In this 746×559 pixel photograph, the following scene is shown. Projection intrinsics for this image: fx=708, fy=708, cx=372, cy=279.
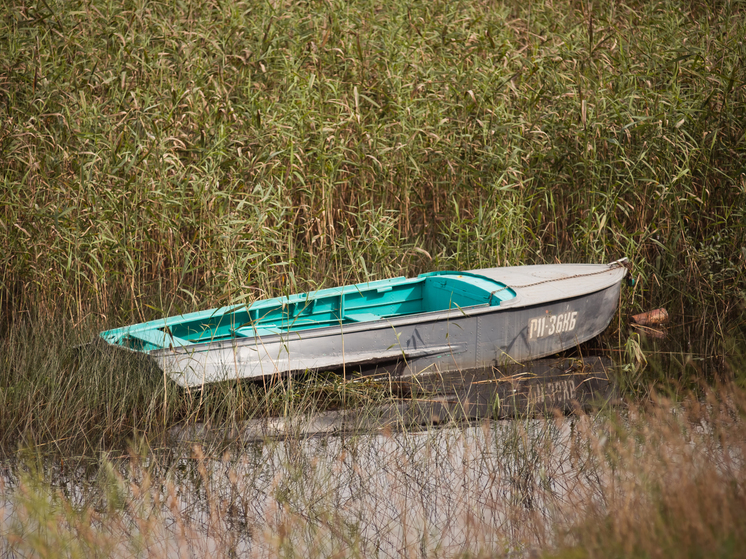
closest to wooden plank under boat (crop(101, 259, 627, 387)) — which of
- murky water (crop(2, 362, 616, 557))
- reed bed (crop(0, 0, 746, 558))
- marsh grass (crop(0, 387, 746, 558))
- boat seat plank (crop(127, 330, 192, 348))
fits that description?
boat seat plank (crop(127, 330, 192, 348))

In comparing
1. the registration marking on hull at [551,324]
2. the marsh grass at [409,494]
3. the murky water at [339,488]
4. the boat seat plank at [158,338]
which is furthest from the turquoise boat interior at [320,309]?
the marsh grass at [409,494]

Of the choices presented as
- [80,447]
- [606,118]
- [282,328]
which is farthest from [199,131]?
[606,118]

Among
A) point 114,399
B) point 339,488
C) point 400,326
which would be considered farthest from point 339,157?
point 339,488

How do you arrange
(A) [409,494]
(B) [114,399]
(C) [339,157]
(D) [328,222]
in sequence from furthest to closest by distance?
(D) [328,222] < (C) [339,157] < (B) [114,399] < (A) [409,494]

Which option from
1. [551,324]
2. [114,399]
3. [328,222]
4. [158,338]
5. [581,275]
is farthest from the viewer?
[328,222]

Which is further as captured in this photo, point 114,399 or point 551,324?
point 551,324

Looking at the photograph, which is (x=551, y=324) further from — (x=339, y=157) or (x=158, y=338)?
(x=158, y=338)

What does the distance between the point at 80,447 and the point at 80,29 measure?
3.43 metres

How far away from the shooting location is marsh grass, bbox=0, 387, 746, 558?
2264mm

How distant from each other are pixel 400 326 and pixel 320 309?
0.68 m

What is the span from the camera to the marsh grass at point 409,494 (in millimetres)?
2264

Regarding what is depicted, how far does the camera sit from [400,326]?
166 inches

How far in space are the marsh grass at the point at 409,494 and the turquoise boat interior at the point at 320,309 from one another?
2.72ft

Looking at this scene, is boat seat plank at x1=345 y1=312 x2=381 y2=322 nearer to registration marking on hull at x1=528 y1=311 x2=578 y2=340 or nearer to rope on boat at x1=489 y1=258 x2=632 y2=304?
rope on boat at x1=489 y1=258 x2=632 y2=304
